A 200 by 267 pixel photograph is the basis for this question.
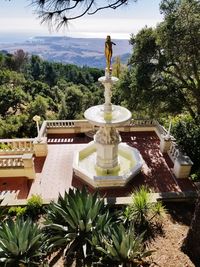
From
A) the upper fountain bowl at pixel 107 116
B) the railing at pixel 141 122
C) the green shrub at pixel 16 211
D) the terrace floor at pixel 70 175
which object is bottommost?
the terrace floor at pixel 70 175

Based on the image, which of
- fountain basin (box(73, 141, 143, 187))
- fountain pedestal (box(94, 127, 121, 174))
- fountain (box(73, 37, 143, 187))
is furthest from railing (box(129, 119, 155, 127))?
fountain pedestal (box(94, 127, 121, 174))

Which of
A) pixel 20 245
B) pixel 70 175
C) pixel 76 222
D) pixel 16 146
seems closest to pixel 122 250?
pixel 76 222

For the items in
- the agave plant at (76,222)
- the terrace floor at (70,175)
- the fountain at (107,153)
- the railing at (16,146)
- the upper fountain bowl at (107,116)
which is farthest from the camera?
the railing at (16,146)

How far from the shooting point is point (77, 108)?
34.1 m

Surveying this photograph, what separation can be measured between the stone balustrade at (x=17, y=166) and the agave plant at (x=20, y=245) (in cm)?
458

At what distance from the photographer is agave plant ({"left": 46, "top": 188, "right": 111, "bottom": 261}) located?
15.8ft

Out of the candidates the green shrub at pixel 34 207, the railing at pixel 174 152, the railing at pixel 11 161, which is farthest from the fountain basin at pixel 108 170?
the green shrub at pixel 34 207

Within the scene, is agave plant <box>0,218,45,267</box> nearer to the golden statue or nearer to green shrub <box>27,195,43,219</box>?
green shrub <box>27,195,43,219</box>

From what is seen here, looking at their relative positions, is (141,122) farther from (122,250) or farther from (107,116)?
(122,250)

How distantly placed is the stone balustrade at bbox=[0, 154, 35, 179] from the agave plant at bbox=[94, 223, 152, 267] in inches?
212

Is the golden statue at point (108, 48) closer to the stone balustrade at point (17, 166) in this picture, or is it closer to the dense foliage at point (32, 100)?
the stone balustrade at point (17, 166)

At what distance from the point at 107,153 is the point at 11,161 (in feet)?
12.1

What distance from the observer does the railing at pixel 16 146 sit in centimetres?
1080

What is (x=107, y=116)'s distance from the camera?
8891mm
